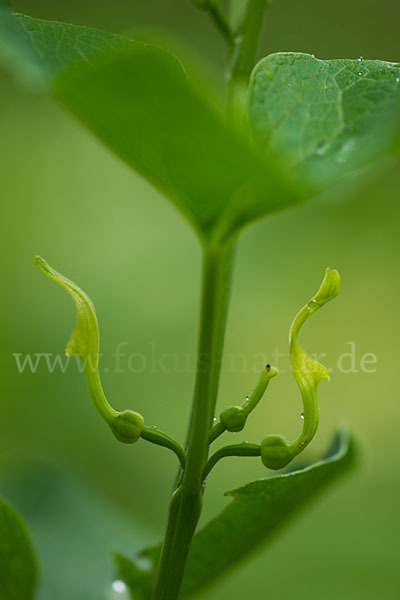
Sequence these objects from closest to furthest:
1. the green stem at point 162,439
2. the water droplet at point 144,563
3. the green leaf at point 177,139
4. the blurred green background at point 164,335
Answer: the green leaf at point 177,139 → the green stem at point 162,439 → the water droplet at point 144,563 → the blurred green background at point 164,335

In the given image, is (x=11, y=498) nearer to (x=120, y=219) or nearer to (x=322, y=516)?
(x=322, y=516)

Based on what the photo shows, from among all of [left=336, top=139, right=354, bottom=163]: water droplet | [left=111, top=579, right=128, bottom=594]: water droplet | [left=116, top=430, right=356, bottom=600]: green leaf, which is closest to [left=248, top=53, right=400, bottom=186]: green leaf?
[left=336, top=139, right=354, bottom=163]: water droplet

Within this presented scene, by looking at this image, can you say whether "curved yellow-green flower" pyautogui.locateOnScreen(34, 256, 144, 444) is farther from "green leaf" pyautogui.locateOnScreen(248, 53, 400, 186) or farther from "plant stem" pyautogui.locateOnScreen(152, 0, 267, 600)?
"green leaf" pyautogui.locateOnScreen(248, 53, 400, 186)

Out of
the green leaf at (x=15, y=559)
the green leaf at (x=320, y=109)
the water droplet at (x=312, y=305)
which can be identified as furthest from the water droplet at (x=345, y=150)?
the green leaf at (x=15, y=559)

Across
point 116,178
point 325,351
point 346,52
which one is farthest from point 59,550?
point 346,52

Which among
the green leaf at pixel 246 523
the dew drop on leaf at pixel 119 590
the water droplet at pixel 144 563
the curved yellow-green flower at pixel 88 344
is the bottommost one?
the dew drop on leaf at pixel 119 590

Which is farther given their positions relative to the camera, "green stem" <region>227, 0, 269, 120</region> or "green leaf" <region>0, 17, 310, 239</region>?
"green stem" <region>227, 0, 269, 120</region>

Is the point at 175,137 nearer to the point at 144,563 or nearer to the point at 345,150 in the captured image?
the point at 345,150

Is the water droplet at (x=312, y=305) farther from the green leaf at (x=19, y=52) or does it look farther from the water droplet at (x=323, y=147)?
the green leaf at (x=19, y=52)
